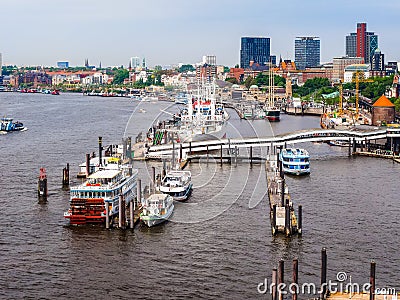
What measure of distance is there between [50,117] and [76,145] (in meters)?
27.4

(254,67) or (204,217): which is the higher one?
(254,67)

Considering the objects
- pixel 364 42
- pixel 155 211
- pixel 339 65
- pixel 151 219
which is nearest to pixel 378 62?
pixel 339 65

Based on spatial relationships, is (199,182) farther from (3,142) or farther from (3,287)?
(3,142)

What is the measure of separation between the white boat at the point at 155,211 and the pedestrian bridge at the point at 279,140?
39.1ft

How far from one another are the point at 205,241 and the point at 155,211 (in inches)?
97.8

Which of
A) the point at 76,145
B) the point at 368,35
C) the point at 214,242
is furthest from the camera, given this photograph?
the point at 368,35

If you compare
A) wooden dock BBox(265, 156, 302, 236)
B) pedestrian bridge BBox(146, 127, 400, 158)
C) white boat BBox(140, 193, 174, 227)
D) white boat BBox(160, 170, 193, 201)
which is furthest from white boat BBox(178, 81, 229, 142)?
white boat BBox(140, 193, 174, 227)

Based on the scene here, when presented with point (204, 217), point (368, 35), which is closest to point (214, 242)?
point (204, 217)

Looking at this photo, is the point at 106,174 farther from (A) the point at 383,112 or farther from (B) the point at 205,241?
(A) the point at 383,112

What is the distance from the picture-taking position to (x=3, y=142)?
4828 centimetres

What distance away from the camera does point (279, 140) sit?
4072 cm

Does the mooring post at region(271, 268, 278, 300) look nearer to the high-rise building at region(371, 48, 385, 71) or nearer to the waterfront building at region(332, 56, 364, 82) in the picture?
the waterfront building at region(332, 56, 364, 82)

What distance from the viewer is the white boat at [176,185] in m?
27.2

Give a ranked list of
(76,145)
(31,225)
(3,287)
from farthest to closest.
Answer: (76,145)
(31,225)
(3,287)
